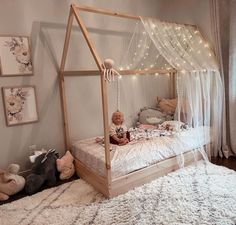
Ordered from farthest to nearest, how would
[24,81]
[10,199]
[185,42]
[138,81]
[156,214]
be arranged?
[138,81] → [185,42] → [24,81] → [10,199] → [156,214]

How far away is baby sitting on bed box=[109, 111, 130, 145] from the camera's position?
9.70 feet

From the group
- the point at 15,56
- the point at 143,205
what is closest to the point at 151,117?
the point at 143,205

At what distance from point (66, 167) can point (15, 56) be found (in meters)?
1.58

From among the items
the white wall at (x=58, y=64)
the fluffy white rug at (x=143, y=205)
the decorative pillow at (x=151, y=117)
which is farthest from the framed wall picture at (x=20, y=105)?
the decorative pillow at (x=151, y=117)

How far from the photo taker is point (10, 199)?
2598 mm

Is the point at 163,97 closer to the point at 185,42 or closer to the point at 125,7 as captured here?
the point at 185,42

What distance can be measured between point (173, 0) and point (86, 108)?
256 centimetres

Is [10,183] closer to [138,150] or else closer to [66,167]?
[66,167]

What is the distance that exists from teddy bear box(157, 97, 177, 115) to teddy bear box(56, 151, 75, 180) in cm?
181

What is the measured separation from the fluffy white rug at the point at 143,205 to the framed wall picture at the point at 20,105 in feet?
3.22

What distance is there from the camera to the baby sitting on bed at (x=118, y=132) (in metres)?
2.96

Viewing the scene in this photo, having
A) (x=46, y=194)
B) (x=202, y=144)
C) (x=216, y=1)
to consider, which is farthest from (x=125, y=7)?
(x=46, y=194)

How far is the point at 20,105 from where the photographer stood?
9.67 feet

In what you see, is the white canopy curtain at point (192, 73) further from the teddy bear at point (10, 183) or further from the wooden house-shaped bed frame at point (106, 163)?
the teddy bear at point (10, 183)
